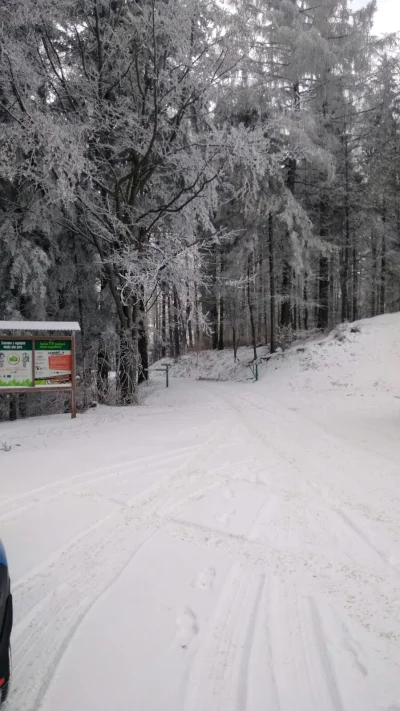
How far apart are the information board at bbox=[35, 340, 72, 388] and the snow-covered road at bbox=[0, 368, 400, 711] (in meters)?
3.29

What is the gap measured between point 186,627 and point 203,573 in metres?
0.60

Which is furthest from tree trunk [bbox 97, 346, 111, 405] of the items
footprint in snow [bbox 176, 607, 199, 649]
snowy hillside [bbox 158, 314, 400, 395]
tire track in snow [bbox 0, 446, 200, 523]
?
footprint in snow [bbox 176, 607, 199, 649]

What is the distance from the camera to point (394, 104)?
18.8 meters

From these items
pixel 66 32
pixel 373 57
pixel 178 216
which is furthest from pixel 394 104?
pixel 66 32

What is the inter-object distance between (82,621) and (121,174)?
12.2m

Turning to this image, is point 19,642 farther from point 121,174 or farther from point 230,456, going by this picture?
point 121,174

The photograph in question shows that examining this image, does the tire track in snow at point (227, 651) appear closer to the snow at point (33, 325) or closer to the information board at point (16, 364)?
the snow at point (33, 325)

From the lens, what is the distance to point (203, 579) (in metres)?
2.94

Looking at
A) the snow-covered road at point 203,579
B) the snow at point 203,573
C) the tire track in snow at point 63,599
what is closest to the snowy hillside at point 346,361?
the snow at point 203,573

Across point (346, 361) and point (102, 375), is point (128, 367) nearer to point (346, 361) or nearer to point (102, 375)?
point (102, 375)

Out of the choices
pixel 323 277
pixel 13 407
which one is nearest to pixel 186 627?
pixel 13 407

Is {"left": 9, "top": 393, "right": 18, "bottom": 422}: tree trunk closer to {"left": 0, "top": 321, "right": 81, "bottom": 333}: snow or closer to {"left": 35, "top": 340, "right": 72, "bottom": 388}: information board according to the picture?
{"left": 35, "top": 340, "right": 72, "bottom": 388}: information board

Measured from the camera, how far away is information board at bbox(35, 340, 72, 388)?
31.0 feet

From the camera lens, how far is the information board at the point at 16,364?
9172 mm
